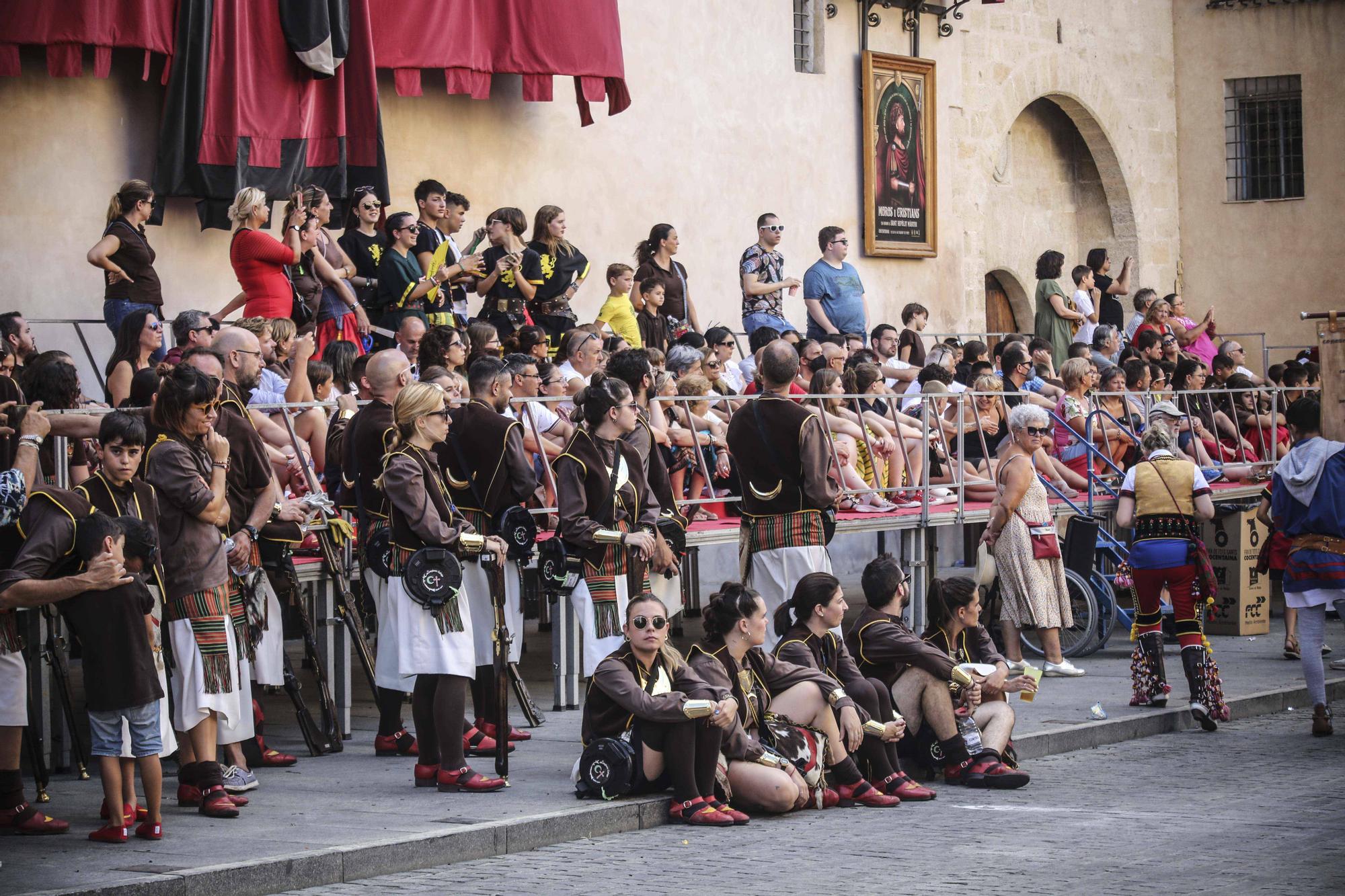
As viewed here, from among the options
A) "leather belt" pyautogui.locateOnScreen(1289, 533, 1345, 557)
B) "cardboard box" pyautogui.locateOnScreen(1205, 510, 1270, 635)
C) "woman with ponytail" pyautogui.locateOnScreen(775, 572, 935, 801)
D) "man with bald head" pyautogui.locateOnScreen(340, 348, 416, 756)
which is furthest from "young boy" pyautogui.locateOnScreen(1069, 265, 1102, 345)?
"man with bald head" pyautogui.locateOnScreen(340, 348, 416, 756)

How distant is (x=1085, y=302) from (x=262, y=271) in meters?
10.4

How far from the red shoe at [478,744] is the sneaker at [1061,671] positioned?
15.4 ft

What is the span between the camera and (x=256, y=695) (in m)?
10.9

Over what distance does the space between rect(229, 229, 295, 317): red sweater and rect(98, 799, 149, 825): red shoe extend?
221 inches

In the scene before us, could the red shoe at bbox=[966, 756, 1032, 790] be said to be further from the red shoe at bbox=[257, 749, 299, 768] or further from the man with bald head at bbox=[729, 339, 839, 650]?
the red shoe at bbox=[257, 749, 299, 768]

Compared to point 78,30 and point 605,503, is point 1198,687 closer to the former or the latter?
point 605,503

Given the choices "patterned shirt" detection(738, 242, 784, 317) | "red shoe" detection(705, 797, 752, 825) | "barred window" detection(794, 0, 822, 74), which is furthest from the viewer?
"barred window" detection(794, 0, 822, 74)

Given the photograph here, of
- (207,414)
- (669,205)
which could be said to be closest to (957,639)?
(207,414)

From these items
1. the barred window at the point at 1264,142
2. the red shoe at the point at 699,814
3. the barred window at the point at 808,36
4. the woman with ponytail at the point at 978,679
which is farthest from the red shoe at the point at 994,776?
the barred window at the point at 1264,142

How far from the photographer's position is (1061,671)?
13008 mm

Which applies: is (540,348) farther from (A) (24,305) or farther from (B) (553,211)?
(A) (24,305)

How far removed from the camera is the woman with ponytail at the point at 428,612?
844 cm

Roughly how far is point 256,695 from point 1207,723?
548 centimetres

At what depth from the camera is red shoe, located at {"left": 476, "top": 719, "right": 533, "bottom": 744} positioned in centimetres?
988
